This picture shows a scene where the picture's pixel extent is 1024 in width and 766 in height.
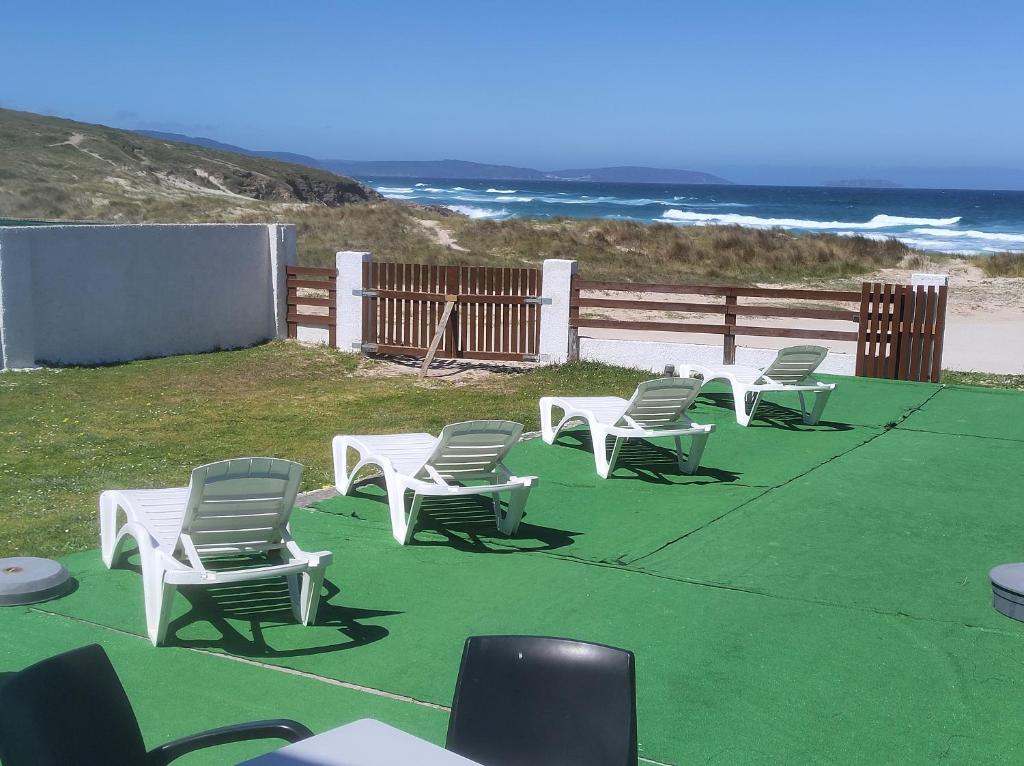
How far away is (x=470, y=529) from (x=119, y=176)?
5643 cm

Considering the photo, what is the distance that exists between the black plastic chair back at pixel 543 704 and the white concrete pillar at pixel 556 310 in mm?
11757

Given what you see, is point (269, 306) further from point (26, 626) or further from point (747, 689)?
point (747, 689)

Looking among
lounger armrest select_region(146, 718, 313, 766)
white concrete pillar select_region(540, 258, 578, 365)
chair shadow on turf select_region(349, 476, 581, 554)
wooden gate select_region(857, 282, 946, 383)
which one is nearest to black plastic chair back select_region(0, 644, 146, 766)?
lounger armrest select_region(146, 718, 313, 766)

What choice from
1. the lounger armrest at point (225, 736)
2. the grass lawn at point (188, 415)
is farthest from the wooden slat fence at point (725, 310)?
the lounger armrest at point (225, 736)

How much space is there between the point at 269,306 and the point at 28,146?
54.4 meters

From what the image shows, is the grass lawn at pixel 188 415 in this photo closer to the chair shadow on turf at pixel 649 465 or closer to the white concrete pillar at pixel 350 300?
the white concrete pillar at pixel 350 300

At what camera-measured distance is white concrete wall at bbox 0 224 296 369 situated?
13.5m

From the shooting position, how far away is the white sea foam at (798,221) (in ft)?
267

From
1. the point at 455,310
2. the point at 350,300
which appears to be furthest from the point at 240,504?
the point at 350,300

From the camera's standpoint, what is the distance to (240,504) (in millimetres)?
5375

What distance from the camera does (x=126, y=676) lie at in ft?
15.6

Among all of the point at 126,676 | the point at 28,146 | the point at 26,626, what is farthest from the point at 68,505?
the point at 28,146

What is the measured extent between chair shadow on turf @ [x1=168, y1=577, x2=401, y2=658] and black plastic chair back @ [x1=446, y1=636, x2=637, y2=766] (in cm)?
221

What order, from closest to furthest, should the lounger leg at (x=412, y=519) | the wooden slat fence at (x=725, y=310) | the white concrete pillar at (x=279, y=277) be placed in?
the lounger leg at (x=412, y=519) → the wooden slat fence at (x=725, y=310) → the white concrete pillar at (x=279, y=277)
